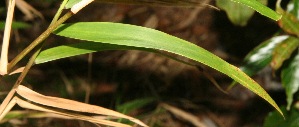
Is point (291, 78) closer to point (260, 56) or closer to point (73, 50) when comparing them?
point (260, 56)

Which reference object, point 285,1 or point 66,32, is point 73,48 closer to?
point 66,32

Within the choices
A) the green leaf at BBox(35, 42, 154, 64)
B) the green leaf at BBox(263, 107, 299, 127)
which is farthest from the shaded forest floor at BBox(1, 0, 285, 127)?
the green leaf at BBox(35, 42, 154, 64)

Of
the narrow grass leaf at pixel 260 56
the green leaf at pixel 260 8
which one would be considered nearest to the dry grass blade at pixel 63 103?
the green leaf at pixel 260 8

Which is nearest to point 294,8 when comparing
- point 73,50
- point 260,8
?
point 260,8

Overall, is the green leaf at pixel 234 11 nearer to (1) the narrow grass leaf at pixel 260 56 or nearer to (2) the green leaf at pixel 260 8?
(1) the narrow grass leaf at pixel 260 56

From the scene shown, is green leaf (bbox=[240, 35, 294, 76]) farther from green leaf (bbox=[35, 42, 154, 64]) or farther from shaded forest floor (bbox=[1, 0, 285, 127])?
shaded forest floor (bbox=[1, 0, 285, 127])

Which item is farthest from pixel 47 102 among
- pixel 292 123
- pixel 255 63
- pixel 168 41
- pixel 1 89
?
pixel 1 89
